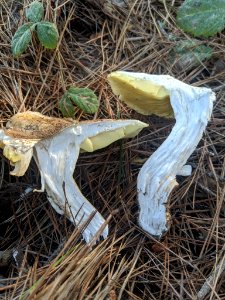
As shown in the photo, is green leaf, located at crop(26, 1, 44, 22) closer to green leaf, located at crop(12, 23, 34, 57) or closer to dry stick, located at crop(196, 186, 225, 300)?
green leaf, located at crop(12, 23, 34, 57)

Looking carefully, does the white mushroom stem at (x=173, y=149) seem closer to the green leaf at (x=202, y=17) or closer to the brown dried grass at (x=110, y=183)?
the brown dried grass at (x=110, y=183)

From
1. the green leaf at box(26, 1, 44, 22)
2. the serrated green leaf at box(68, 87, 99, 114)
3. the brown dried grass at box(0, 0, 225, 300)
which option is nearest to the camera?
the brown dried grass at box(0, 0, 225, 300)

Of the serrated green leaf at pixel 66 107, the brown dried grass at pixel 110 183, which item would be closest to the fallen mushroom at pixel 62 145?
the brown dried grass at pixel 110 183

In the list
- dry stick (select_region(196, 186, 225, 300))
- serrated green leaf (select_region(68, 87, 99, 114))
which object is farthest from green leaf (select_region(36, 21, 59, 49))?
dry stick (select_region(196, 186, 225, 300))

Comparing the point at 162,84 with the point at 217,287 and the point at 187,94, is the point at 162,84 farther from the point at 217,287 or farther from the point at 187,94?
the point at 217,287

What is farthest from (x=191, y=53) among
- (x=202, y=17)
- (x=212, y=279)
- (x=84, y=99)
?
(x=212, y=279)
